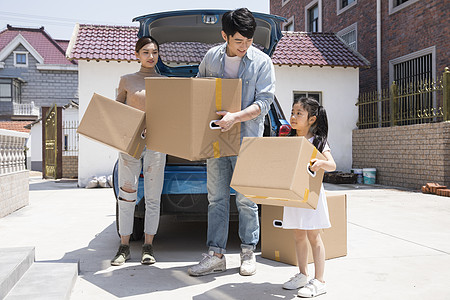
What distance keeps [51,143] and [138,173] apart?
11210mm

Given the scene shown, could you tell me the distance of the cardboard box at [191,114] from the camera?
282 cm

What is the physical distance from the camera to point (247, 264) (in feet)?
10.5

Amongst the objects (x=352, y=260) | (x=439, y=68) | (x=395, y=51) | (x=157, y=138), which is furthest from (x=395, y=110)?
(x=157, y=138)

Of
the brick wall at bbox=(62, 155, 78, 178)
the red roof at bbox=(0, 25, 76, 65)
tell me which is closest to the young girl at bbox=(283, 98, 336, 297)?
the brick wall at bbox=(62, 155, 78, 178)

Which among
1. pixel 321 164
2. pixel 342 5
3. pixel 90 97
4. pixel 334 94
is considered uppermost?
pixel 342 5

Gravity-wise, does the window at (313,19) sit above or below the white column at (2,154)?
above

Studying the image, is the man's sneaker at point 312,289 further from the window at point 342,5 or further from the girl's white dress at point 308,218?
the window at point 342,5

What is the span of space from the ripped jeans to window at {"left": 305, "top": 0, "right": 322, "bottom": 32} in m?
15.7

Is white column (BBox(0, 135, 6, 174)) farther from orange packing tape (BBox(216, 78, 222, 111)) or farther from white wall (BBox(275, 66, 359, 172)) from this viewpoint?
white wall (BBox(275, 66, 359, 172))

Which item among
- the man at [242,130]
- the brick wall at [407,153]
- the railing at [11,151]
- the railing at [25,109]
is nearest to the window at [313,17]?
the brick wall at [407,153]

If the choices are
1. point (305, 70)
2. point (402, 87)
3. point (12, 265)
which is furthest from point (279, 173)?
point (402, 87)

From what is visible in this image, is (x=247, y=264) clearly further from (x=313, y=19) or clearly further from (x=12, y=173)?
(x=313, y=19)

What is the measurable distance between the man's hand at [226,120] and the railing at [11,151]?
420cm

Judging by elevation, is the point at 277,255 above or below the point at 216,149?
below
